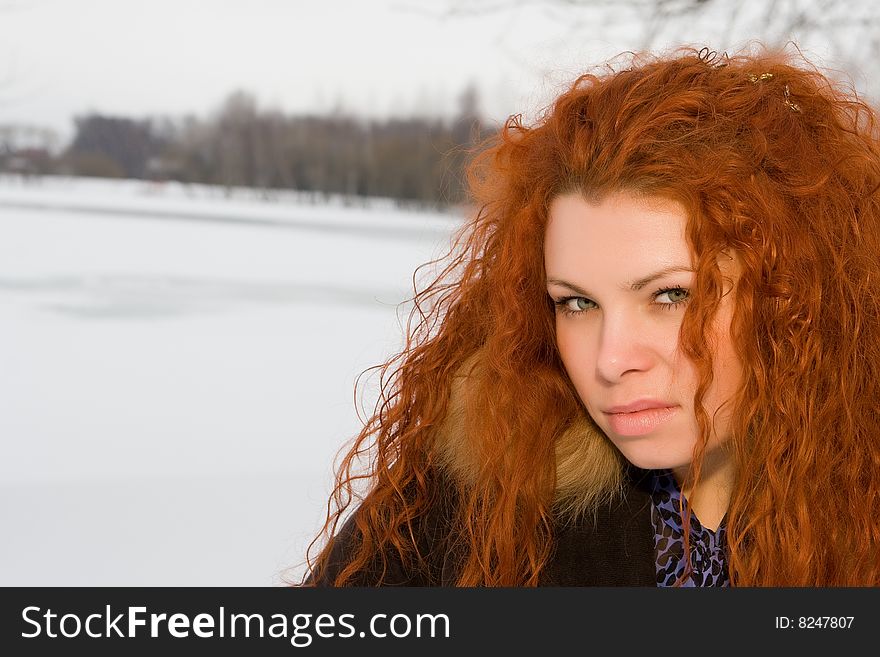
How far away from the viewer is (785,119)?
1.39m

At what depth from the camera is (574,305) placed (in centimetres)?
140

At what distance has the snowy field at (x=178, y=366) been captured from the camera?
132 inches

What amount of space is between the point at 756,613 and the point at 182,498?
8.47ft

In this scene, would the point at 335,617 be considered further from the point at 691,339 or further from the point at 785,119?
the point at 785,119

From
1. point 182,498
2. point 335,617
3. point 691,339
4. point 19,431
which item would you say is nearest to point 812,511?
point 691,339

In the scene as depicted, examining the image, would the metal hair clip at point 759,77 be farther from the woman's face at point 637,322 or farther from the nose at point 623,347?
the nose at point 623,347

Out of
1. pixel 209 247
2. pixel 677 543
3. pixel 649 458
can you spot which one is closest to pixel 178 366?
pixel 209 247

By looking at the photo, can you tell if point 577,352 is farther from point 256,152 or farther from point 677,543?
point 256,152

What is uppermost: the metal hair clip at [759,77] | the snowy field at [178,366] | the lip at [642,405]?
the metal hair clip at [759,77]

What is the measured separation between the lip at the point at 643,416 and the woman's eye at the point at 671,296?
0.46ft

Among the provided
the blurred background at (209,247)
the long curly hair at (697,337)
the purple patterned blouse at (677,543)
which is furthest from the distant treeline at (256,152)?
the purple patterned blouse at (677,543)

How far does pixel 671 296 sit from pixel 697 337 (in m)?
0.07

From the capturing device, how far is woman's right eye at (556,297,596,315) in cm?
138

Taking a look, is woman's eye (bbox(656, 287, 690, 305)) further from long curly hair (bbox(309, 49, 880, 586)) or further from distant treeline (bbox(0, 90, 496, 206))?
distant treeline (bbox(0, 90, 496, 206))
